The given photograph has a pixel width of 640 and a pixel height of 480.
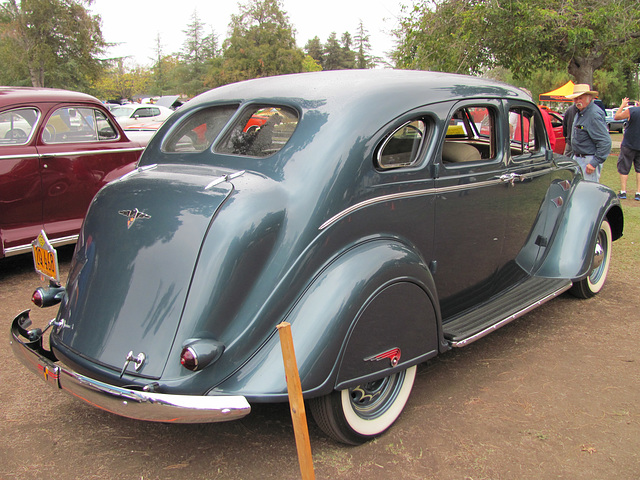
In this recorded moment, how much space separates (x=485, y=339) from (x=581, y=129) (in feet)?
15.9

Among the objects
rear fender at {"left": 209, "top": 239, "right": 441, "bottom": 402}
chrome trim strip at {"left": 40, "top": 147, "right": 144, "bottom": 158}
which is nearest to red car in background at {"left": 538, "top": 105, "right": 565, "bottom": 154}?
chrome trim strip at {"left": 40, "top": 147, "right": 144, "bottom": 158}

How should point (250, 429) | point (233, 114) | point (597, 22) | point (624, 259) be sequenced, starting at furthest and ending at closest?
point (597, 22) → point (624, 259) → point (233, 114) → point (250, 429)

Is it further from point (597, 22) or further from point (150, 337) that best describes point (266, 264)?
point (597, 22)

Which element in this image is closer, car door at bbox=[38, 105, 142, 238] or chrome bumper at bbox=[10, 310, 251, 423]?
chrome bumper at bbox=[10, 310, 251, 423]

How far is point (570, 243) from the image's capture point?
14.0 feet

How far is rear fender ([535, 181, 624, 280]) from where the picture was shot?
4.20 metres

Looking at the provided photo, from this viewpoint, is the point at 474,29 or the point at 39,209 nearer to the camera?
the point at 39,209

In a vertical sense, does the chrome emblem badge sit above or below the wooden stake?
below

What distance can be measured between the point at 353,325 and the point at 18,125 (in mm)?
4408

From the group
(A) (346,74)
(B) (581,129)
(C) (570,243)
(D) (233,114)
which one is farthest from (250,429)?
(B) (581,129)

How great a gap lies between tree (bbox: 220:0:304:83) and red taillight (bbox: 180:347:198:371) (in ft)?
186

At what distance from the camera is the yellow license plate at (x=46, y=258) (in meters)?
2.82

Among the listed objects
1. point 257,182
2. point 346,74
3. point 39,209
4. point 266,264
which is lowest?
point 39,209

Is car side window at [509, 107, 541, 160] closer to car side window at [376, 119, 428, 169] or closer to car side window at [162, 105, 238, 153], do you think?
car side window at [376, 119, 428, 169]
